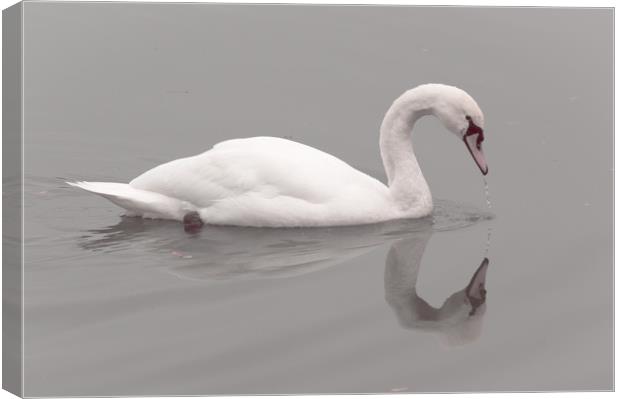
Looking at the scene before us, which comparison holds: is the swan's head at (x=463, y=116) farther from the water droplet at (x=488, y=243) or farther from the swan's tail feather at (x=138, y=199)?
the swan's tail feather at (x=138, y=199)

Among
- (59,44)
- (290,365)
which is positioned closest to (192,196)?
(59,44)

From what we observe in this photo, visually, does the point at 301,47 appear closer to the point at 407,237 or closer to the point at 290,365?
the point at 407,237

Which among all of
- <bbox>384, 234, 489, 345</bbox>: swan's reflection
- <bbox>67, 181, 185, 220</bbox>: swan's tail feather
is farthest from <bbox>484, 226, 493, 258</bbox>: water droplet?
<bbox>67, 181, 185, 220</bbox>: swan's tail feather

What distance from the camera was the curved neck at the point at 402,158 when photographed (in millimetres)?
14742

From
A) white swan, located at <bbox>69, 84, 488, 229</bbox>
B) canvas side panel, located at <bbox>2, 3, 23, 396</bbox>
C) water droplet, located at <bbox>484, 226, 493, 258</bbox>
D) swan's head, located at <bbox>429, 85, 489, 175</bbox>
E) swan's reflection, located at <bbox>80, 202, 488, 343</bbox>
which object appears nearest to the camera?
canvas side panel, located at <bbox>2, 3, 23, 396</bbox>

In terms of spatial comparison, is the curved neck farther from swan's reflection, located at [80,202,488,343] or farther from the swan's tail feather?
the swan's tail feather

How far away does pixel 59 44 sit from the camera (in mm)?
11906

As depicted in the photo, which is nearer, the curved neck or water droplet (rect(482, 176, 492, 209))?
the curved neck

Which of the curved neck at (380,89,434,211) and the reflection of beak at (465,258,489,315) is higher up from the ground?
the curved neck at (380,89,434,211)

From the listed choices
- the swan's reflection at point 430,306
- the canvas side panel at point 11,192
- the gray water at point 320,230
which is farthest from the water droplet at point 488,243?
the canvas side panel at point 11,192

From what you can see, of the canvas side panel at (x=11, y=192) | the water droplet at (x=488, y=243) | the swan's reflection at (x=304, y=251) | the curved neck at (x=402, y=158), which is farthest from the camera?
the curved neck at (x=402, y=158)

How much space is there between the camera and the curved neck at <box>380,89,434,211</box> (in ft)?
48.4

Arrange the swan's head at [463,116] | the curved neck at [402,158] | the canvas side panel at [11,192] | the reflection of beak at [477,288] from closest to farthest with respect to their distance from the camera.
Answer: the canvas side panel at [11,192] → the reflection of beak at [477,288] → the swan's head at [463,116] → the curved neck at [402,158]

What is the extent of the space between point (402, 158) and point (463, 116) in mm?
820
